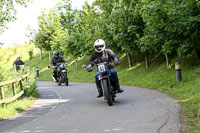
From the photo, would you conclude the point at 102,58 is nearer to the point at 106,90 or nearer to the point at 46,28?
the point at 106,90

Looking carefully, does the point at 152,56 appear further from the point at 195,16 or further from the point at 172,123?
the point at 172,123

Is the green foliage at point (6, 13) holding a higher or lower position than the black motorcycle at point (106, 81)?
higher

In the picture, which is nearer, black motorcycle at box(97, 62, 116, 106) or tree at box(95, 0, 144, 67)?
black motorcycle at box(97, 62, 116, 106)

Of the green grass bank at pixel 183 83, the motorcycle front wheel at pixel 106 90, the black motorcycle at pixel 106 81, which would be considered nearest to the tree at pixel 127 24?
the green grass bank at pixel 183 83

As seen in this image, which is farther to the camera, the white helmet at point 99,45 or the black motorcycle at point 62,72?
the black motorcycle at point 62,72

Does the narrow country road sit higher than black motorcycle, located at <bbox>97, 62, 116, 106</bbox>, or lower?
lower

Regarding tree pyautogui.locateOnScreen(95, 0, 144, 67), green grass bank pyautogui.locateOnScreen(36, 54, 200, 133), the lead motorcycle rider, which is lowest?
green grass bank pyautogui.locateOnScreen(36, 54, 200, 133)

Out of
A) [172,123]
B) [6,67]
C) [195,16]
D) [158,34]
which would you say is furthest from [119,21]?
[172,123]

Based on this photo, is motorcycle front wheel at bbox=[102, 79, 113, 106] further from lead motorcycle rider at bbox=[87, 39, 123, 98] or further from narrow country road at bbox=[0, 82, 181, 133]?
lead motorcycle rider at bbox=[87, 39, 123, 98]

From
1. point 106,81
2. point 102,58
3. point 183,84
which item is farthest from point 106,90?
point 183,84

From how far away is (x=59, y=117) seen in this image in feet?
23.5

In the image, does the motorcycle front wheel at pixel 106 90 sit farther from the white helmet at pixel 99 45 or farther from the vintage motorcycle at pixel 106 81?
the white helmet at pixel 99 45

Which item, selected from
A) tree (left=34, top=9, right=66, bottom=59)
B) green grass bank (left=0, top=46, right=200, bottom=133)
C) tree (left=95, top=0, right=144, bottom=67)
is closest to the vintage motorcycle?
green grass bank (left=0, top=46, right=200, bottom=133)

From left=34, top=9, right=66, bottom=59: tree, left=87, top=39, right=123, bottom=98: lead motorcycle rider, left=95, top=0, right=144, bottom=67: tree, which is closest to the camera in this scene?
left=87, top=39, right=123, bottom=98: lead motorcycle rider
